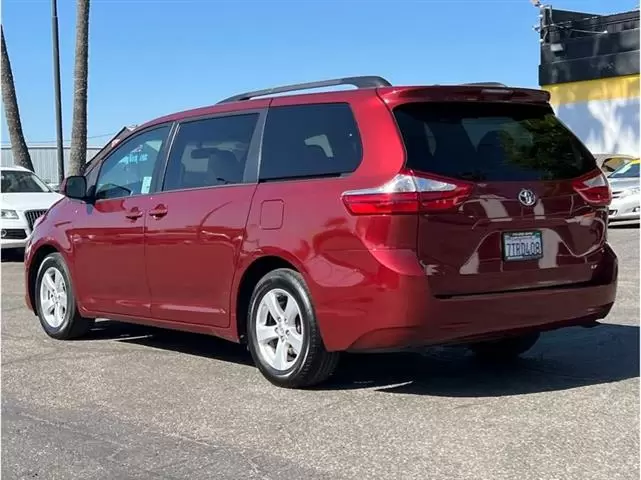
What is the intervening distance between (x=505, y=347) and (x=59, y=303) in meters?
3.78

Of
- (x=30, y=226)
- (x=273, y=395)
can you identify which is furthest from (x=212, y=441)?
(x=30, y=226)

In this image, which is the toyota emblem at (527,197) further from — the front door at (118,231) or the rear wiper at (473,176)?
the front door at (118,231)

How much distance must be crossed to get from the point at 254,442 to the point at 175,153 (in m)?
2.74

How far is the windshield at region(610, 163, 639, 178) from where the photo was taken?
1978 cm

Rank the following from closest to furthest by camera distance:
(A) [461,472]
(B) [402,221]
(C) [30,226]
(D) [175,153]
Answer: (A) [461,472] < (B) [402,221] < (D) [175,153] < (C) [30,226]

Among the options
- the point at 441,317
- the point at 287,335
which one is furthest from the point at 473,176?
the point at 287,335

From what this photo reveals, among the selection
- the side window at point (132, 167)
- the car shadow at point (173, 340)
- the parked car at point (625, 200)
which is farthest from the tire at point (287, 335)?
the parked car at point (625, 200)

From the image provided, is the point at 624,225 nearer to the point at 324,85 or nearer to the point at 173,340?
the point at 173,340

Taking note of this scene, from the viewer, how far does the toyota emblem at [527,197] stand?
17.7 ft

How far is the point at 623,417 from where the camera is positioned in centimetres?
494

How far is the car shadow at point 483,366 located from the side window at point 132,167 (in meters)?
1.30

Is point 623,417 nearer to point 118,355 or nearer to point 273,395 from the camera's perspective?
point 273,395

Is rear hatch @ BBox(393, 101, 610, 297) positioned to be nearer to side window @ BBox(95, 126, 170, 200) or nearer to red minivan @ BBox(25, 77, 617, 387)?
red minivan @ BBox(25, 77, 617, 387)

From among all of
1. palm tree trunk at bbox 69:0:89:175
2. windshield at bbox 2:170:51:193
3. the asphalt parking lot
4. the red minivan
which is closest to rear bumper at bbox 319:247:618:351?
the red minivan
